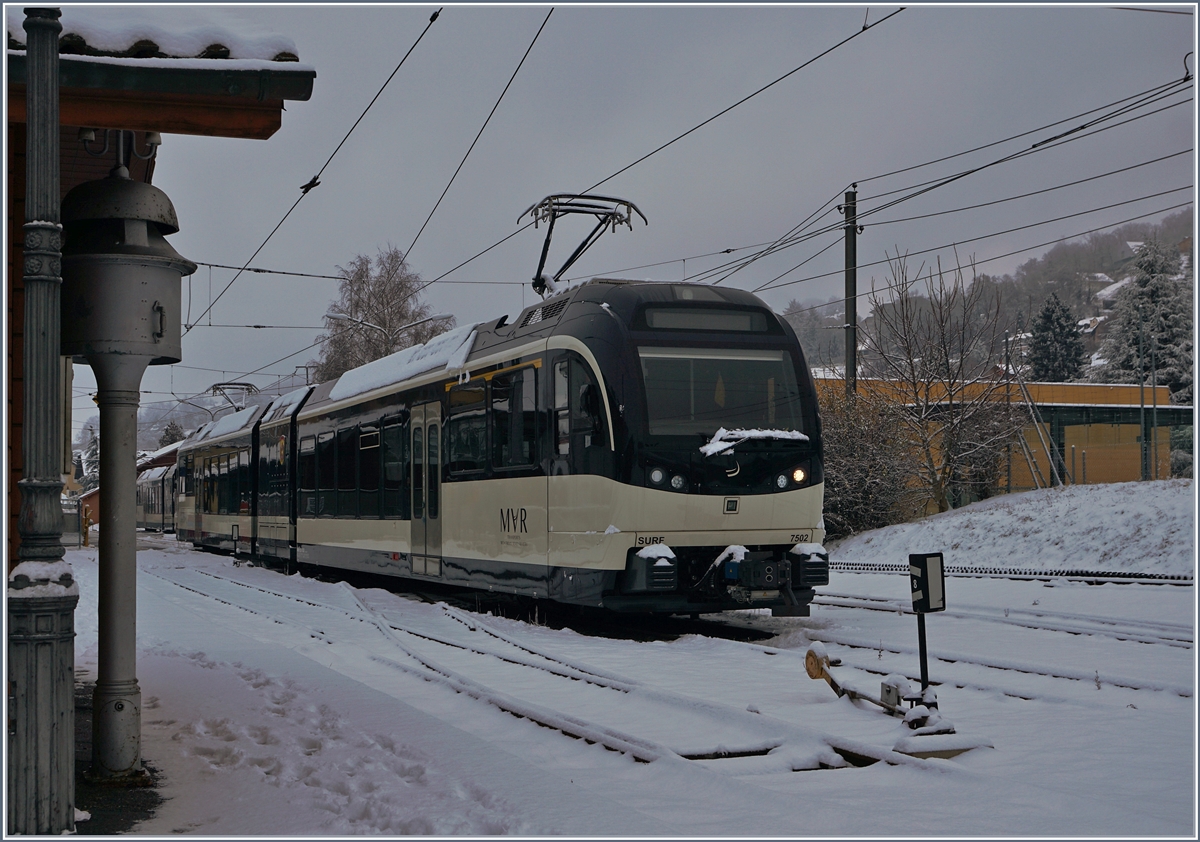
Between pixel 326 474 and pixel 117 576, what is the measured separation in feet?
47.2

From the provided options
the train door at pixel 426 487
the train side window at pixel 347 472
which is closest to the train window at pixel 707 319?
the train door at pixel 426 487

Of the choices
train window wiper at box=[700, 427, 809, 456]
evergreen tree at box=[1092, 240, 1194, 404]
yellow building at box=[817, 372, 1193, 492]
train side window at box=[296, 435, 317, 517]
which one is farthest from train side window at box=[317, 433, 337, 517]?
evergreen tree at box=[1092, 240, 1194, 404]

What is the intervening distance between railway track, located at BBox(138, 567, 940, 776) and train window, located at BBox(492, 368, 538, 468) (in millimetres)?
1834

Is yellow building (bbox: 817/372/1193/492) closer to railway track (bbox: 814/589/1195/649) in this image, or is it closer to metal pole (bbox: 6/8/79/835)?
Answer: railway track (bbox: 814/589/1195/649)

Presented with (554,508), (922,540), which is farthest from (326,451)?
(922,540)

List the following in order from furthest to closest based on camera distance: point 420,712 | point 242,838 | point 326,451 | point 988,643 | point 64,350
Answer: point 326,451, point 988,643, point 420,712, point 64,350, point 242,838

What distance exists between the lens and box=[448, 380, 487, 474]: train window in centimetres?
1368

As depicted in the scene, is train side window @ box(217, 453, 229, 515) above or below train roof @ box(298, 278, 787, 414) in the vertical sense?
below

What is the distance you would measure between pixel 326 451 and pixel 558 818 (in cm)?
1573

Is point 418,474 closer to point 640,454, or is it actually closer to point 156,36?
point 640,454

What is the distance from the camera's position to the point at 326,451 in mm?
20062

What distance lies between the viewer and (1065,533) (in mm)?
19094

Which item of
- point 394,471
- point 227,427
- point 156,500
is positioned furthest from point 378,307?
point 394,471

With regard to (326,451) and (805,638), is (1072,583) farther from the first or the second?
(326,451)
